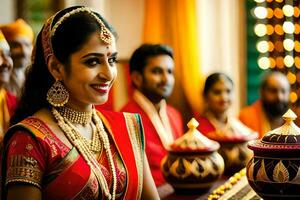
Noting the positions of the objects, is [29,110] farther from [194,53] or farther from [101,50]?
[194,53]

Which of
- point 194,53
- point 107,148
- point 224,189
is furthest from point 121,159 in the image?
point 194,53

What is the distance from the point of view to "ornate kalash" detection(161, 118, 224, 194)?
2408 millimetres

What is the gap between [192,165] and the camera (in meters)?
2.41

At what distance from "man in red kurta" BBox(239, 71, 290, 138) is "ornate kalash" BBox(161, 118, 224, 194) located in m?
2.07

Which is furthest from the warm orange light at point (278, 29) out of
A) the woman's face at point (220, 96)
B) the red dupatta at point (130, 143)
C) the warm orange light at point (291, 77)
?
the red dupatta at point (130, 143)

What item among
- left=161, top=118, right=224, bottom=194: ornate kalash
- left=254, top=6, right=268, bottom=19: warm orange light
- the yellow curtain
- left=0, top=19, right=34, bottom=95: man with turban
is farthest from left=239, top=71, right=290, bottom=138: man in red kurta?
left=161, top=118, right=224, bottom=194: ornate kalash

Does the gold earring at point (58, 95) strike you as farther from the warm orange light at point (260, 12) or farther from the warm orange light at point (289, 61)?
the warm orange light at point (260, 12)

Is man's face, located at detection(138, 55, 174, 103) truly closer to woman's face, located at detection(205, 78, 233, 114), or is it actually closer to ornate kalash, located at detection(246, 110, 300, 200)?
woman's face, located at detection(205, 78, 233, 114)

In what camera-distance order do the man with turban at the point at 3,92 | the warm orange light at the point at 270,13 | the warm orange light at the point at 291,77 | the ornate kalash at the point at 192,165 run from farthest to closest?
the warm orange light at the point at 270,13 < the warm orange light at the point at 291,77 < the man with turban at the point at 3,92 < the ornate kalash at the point at 192,165

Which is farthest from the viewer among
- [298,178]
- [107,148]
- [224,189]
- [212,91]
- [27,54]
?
[212,91]

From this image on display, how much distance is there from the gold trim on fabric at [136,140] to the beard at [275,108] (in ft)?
8.42

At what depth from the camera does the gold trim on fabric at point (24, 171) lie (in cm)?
169

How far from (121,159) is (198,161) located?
0.58 m

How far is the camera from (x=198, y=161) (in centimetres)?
242
